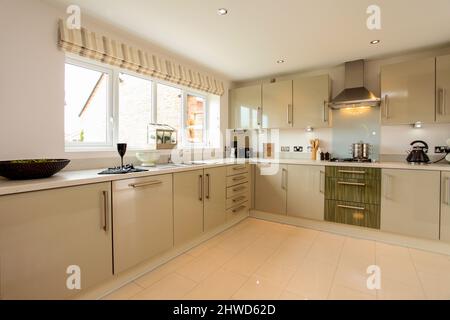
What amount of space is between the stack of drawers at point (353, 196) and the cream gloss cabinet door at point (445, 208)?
0.51m

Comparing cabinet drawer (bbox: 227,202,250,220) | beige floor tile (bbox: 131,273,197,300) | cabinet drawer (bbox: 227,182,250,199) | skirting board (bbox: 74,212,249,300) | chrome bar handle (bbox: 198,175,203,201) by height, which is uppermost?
chrome bar handle (bbox: 198,175,203,201)

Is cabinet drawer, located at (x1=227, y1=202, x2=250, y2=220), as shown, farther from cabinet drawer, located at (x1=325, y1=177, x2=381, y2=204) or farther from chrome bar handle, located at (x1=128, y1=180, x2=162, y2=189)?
chrome bar handle, located at (x1=128, y1=180, x2=162, y2=189)

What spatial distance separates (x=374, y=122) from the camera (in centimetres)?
296

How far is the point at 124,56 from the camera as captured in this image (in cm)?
220

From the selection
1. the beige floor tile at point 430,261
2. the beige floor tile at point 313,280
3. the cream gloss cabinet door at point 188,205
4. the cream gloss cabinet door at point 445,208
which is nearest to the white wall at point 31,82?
the cream gloss cabinet door at point 188,205

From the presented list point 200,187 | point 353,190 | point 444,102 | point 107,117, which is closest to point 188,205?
point 200,187

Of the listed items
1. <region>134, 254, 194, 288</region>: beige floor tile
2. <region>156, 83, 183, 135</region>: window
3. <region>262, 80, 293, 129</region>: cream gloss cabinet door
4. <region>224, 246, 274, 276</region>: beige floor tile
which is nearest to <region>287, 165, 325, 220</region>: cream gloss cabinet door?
<region>262, 80, 293, 129</region>: cream gloss cabinet door

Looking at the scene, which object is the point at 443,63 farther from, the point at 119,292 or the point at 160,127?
the point at 119,292

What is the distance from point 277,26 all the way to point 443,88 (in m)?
1.90

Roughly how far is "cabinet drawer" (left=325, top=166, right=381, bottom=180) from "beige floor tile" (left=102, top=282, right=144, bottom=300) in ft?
7.63

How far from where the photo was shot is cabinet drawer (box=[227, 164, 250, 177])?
9.38ft

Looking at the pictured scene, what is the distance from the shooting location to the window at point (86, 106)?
2.01 m

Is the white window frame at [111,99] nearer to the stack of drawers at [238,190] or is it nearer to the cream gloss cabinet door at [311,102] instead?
the stack of drawers at [238,190]

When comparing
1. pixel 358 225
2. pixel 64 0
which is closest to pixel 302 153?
pixel 358 225
